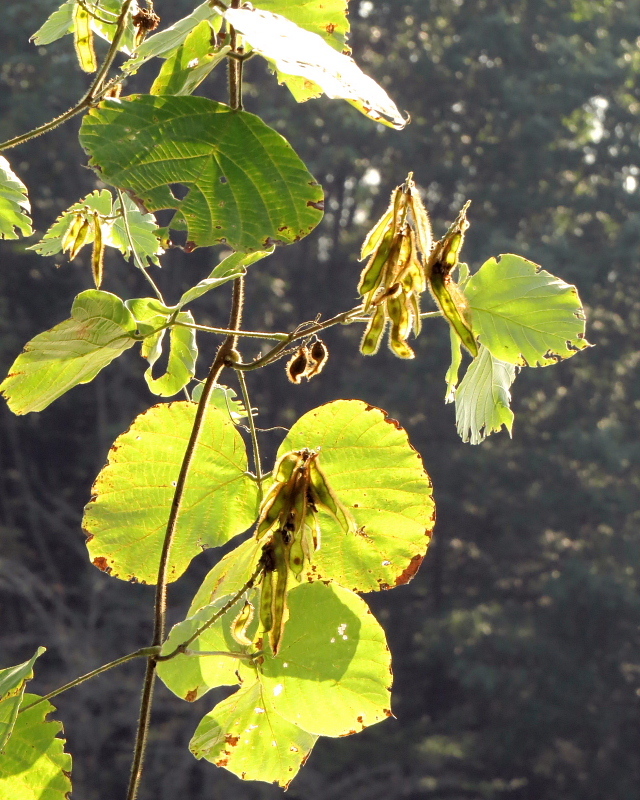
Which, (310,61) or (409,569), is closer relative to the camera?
(310,61)

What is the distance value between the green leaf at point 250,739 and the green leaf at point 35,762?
0.06 meters

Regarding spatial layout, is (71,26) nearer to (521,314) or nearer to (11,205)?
(11,205)

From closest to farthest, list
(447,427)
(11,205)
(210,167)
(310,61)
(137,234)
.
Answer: (310,61), (210,167), (11,205), (137,234), (447,427)

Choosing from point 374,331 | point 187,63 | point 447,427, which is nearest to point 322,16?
point 187,63

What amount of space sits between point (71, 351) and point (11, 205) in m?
0.16

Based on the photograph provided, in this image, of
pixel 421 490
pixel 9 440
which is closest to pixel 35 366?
pixel 421 490

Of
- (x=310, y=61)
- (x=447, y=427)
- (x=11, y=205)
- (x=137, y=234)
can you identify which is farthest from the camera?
(x=447, y=427)

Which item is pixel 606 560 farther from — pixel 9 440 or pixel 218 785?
pixel 9 440

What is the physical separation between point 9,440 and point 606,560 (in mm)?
4957

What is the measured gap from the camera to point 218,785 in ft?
23.4

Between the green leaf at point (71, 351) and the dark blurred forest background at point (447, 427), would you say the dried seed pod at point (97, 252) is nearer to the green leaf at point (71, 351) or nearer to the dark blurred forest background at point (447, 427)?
the green leaf at point (71, 351)

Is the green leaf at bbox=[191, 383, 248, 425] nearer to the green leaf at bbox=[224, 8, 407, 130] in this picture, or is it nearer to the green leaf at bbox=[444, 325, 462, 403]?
the green leaf at bbox=[444, 325, 462, 403]

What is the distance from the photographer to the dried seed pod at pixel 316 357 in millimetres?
411

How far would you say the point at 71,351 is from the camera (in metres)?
0.41
